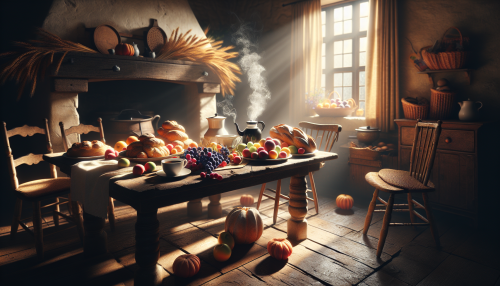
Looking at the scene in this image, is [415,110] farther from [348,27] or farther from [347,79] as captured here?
[348,27]

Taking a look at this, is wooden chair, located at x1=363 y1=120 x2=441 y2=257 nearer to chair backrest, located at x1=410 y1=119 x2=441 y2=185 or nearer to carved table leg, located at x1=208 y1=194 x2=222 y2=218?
chair backrest, located at x1=410 y1=119 x2=441 y2=185

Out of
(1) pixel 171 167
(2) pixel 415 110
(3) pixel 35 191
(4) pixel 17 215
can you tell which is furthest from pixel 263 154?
(2) pixel 415 110

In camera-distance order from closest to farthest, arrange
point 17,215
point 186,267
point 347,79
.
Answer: point 186,267 < point 17,215 < point 347,79

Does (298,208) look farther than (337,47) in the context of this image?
No

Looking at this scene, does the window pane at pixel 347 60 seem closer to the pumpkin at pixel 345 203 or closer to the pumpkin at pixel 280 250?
the pumpkin at pixel 345 203

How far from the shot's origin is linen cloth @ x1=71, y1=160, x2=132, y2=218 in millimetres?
1803

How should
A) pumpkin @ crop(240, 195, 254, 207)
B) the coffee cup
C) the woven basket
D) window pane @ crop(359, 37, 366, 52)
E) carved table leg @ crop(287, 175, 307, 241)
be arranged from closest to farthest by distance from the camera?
the coffee cup
carved table leg @ crop(287, 175, 307, 241)
the woven basket
pumpkin @ crop(240, 195, 254, 207)
window pane @ crop(359, 37, 366, 52)

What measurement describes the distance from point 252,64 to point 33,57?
10.8ft

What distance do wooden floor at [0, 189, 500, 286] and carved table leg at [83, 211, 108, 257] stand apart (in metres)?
0.07

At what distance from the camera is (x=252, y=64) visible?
5.44 m

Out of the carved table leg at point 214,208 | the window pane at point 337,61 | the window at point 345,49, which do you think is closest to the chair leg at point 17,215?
the carved table leg at point 214,208

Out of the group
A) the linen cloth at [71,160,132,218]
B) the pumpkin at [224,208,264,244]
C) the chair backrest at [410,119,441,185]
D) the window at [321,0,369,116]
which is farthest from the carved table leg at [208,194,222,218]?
the window at [321,0,369,116]

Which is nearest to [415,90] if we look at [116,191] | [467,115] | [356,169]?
[467,115]

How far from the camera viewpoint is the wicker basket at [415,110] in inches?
138
